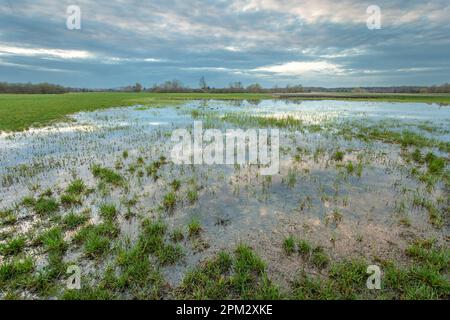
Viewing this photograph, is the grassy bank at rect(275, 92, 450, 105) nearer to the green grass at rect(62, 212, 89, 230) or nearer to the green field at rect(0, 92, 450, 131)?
the green field at rect(0, 92, 450, 131)

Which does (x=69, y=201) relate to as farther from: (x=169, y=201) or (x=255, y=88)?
(x=255, y=88)

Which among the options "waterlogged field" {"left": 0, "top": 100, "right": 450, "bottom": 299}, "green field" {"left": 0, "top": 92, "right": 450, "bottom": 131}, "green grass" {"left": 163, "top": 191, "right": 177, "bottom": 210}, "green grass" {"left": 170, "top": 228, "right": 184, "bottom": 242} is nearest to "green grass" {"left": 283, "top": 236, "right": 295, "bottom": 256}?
"waterlogged field" {"left": 0, "top": 100, "right": 450, "bottom": 299}

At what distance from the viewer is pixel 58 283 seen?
3.91 meters

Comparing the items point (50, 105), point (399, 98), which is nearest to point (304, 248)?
point (50, 105)

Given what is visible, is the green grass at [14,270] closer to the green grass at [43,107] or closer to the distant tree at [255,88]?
the green grass at [43,107]

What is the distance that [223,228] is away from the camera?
5.69 metres

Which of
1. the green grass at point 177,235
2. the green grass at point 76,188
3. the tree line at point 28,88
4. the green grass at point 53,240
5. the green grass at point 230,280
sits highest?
the tree line at point 28,88

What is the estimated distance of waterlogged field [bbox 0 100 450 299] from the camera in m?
3.94

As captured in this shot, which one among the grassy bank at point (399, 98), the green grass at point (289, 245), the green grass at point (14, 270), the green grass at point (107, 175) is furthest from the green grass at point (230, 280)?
the grassy bank at point (399, 98)

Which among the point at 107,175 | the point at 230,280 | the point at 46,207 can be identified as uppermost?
the point at 107,175

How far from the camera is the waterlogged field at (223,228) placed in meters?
3.94

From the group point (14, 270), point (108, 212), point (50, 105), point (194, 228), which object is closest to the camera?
point (14, 270)
